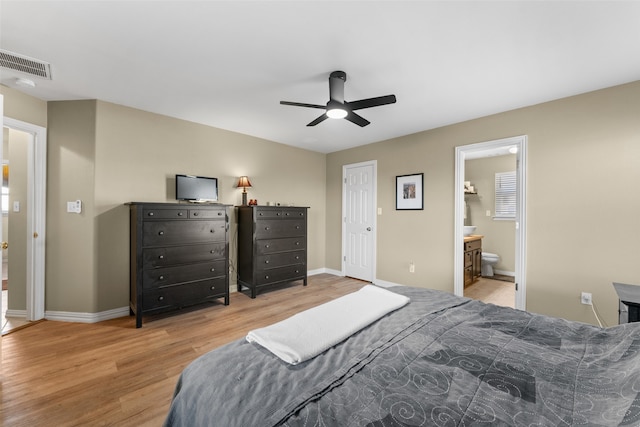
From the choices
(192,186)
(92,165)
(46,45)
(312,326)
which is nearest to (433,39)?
(312,326)

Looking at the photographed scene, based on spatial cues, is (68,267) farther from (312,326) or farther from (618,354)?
(618,354)

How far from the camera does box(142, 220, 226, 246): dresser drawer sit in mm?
2930

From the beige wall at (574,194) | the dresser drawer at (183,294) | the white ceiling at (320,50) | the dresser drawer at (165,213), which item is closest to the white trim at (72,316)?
the dresser drawer at (183,294)

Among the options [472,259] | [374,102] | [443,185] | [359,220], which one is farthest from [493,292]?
[374,102]

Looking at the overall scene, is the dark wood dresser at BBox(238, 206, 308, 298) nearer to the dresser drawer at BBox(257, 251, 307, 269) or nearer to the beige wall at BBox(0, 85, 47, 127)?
the dresser drawer at BBox(257, 251, 307, 269)

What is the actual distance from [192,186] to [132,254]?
3.55 feet

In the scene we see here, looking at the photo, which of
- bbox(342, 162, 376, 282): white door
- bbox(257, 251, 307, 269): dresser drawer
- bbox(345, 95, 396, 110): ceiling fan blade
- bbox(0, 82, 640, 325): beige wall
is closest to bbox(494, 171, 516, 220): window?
bbox(0, 82, 640, 325): beige wall

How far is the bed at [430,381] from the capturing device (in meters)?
0.80

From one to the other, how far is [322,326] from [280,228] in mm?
2900

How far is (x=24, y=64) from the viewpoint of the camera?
2252mm

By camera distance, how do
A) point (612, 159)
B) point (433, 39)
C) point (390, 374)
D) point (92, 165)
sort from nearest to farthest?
point (390, 374) < point (433, 39) < point (612, 159) < point (92, 165)

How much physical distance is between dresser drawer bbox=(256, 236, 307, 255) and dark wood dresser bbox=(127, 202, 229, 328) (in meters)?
0.55

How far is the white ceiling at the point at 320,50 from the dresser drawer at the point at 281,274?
2.30 metres

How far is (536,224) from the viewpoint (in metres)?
3.03
